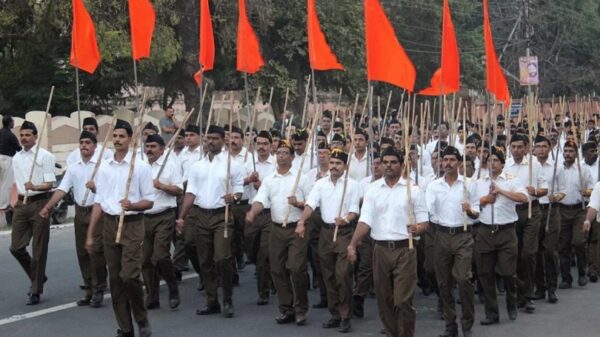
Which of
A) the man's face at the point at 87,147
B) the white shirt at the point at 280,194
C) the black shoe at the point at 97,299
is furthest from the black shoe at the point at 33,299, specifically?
the white shirt at the point at 280,194

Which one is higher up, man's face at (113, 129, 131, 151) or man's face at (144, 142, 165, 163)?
man's face at (113, 129, 131, 151)

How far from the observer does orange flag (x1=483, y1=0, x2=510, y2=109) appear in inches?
490

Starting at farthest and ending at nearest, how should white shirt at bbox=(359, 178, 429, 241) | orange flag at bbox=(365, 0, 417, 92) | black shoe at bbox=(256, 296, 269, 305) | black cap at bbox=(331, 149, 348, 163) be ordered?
black shoe at bbox=(256, 296, 269, 305), black cap at bbox=(331, 149, 348, 163), orange flag at bbox=(365, 0, 417, 92), white shirt at bbox=(359, 178, 429, 241)

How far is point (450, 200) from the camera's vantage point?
35.1 ft

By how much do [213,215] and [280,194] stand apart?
2.49ft

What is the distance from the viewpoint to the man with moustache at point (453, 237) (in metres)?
10.4

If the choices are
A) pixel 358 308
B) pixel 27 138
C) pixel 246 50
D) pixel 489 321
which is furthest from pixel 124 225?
pixel 246 50

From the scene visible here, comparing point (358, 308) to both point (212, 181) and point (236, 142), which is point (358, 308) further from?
point (236, 142)

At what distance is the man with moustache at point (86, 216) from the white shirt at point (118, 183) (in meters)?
1.62

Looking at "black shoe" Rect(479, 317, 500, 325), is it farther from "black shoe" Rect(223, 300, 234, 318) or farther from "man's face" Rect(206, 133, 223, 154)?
"man's face" Rect(206, 133, 223, 154)

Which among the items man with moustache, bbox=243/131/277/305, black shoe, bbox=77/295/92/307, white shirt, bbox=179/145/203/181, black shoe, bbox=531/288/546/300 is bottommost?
black shoe, bbox=531/288/546/300

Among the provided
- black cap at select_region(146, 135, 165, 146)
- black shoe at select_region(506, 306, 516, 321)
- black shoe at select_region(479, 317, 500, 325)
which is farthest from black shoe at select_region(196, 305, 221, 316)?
black shoe at select_region(506, 306, 516, 321)

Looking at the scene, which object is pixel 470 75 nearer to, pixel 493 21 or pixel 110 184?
pixel 493 21

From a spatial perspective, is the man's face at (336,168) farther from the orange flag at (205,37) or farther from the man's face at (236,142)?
the orange flag at (205,37)
